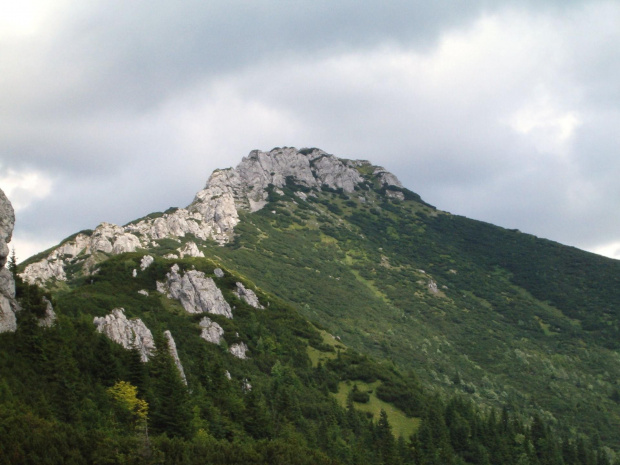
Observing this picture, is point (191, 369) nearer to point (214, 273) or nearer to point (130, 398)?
point (130, 398)

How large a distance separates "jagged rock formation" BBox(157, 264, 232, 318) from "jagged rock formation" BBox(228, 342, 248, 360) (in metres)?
11.0

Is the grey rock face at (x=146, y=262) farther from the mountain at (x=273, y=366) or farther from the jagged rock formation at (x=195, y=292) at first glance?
the jagged rock formation at (x=195, y=292)

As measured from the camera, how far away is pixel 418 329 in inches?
6772

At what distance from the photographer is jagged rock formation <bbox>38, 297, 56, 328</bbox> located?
5775 cm

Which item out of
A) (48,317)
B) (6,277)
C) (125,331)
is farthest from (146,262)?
(6,277)

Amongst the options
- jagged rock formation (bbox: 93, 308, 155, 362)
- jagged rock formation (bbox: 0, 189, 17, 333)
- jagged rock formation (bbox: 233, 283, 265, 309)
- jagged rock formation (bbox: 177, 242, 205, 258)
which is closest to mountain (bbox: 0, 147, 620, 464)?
jagged rock formation (bbox: 93, 308, 155, 362)

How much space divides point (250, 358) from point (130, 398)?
4151 cm

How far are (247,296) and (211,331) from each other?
75.6ft

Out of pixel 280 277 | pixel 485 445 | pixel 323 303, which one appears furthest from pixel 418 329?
pixel 485 445

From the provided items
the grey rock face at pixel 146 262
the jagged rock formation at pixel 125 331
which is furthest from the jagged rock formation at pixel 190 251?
the jagged rock formation at pixel 125 331

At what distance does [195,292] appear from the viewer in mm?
105188

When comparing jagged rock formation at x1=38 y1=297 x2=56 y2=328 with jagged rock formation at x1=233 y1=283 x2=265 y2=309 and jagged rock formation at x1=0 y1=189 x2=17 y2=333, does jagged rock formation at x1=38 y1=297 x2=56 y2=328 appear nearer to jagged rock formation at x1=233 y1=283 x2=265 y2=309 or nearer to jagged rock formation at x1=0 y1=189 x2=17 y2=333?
jagged rock formation at x1=0 y1=189 x2=17 y2=333

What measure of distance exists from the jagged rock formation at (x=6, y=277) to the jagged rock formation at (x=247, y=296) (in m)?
63.1

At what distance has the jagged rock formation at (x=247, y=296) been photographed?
116 meters
